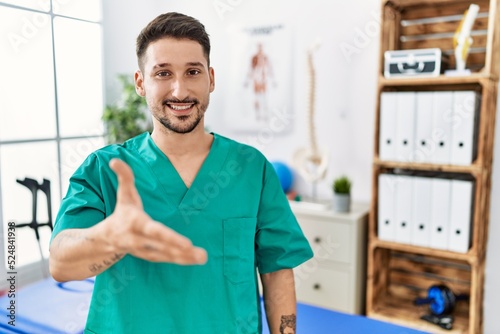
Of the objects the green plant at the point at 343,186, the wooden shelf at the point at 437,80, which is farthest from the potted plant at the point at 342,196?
the wooden shelf at the point at 437,80

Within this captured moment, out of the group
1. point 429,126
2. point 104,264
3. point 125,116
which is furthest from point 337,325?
point 125,116

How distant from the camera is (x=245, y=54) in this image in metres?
2.83

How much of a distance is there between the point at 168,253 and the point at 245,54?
7.87ft

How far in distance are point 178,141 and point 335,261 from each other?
1653mm

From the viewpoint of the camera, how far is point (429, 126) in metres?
2.08

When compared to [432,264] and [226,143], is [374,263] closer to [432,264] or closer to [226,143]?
[432,264]

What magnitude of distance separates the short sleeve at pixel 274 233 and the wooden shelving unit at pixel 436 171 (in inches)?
51.6

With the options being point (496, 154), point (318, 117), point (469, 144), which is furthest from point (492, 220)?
point (318, 117)

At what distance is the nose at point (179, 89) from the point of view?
0.81 metres

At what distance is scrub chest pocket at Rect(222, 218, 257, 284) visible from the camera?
3.04 feet

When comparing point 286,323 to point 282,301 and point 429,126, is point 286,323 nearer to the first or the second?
point 282,301

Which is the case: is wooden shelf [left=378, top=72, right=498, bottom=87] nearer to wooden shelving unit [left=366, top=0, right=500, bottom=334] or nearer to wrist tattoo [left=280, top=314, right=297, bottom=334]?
wooden shelving unit [left=366, top=0, right=500, bottom=334]

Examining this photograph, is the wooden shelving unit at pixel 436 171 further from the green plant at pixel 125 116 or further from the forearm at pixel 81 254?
the forearm at pixel 81 254

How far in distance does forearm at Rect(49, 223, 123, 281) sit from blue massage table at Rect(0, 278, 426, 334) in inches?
26.8
